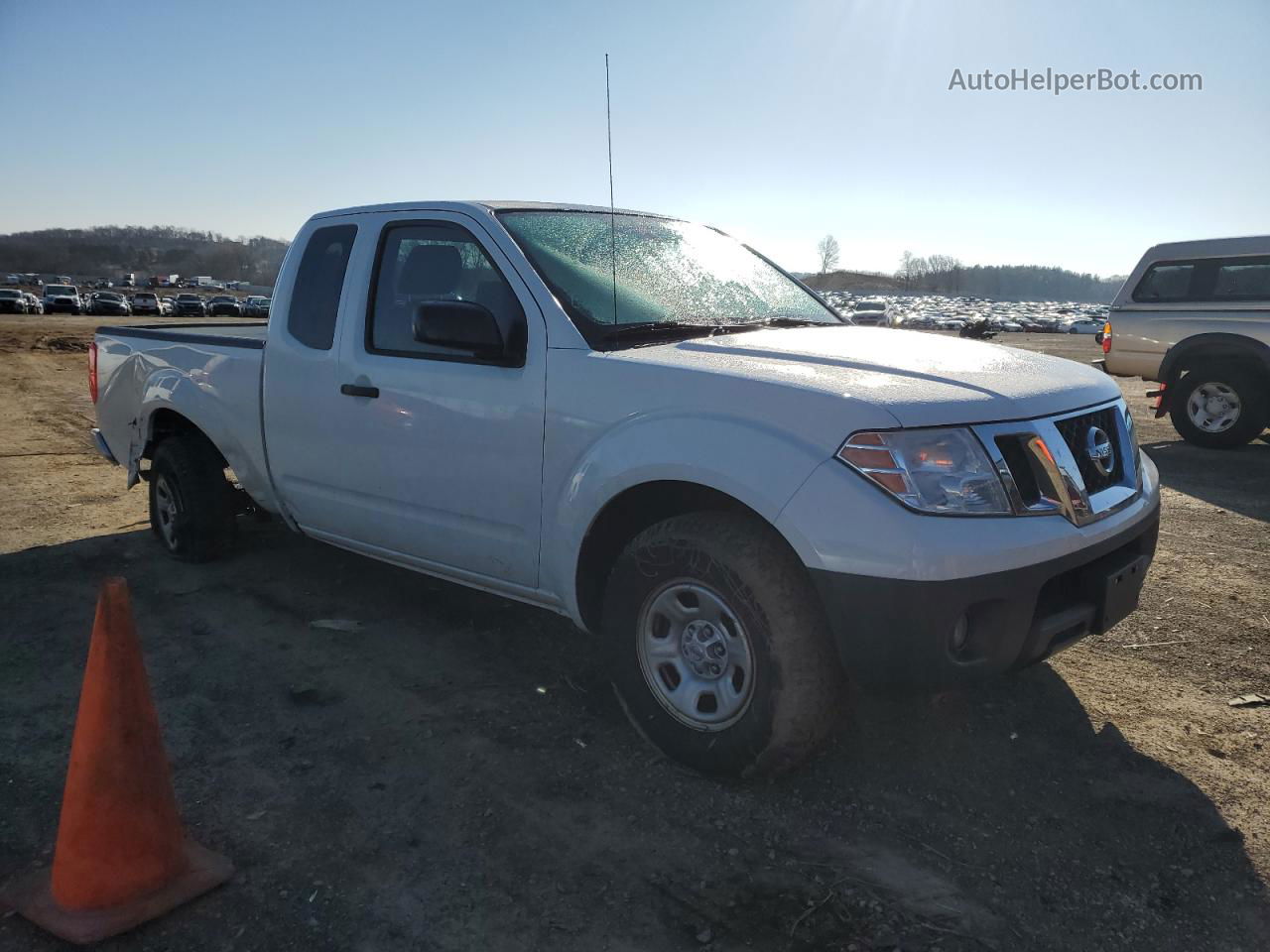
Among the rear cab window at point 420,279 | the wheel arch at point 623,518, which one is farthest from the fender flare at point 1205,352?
the rear cab window at point 420,279

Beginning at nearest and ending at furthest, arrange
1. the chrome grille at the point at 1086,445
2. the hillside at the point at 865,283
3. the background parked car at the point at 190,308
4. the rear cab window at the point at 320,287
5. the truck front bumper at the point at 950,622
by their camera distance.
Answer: the truck front bumper at the point at 950,622
the chrome grille at the point at 1086,445
the rear cab window at the point at 320,287
the background parked car at the point at 190,308
the hillside at the point at 865,283

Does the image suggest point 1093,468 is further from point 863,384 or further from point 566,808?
point 566,808

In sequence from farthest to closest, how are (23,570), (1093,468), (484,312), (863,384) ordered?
(23,570) < (484,312) < (1093,468) < (863,384)

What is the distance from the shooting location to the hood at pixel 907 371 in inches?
103

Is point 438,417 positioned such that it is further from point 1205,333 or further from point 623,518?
point 1205,333

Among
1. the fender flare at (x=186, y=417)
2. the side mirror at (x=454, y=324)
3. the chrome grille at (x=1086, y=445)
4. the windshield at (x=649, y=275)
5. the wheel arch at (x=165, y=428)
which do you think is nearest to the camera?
the chrome grille at (x=1086, y=445)

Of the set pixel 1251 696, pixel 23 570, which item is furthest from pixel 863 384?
pixel 23 570

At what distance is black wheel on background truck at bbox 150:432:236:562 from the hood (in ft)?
9.99

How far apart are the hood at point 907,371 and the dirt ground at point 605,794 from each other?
1.16 m

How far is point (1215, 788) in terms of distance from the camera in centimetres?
293

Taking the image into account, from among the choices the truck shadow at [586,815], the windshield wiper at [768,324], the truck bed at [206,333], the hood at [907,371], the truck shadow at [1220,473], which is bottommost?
the truck shadow at [586,815]

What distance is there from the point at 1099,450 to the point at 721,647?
1397 mm

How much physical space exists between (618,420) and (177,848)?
5.73 ft

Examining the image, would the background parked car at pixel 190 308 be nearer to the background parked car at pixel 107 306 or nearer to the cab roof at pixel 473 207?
the background parked car at pixel 107 306
